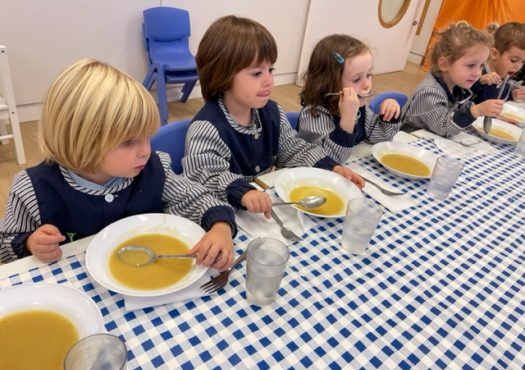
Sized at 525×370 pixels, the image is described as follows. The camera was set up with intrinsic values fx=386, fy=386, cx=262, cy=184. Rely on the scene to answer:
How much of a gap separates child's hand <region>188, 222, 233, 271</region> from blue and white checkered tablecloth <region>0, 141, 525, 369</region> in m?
0.05

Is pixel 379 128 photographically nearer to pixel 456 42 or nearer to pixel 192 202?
pixel 456 42

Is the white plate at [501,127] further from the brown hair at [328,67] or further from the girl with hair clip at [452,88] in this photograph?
the brown hair at [328,67]

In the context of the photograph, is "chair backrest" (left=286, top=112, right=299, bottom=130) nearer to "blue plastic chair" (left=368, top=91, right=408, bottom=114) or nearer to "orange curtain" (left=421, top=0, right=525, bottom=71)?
"blue plastic chair" (left=368, top=91, right=408, bottom=114)

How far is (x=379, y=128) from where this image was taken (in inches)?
60.6

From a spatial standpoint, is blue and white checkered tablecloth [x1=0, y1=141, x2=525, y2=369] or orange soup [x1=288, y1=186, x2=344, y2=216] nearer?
blue and white checkered tablecloth [x1=0, y1=141, x2=525, y2=369]

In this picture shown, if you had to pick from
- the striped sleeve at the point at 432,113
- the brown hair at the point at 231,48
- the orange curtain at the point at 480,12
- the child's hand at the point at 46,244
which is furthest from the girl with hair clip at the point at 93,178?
A: the orange curtain at the point at 480,12

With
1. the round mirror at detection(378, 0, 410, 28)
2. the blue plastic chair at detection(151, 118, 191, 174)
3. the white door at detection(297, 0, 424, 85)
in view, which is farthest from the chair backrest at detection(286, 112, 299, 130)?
the round mirror at detection(378, 0, 410, 28)

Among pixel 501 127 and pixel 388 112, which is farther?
pixel 501 127

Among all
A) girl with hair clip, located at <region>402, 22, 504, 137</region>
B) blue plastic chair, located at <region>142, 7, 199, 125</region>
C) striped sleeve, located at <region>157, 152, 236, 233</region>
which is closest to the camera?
striped sleeve, located at <region>157, 152, 236, 233</region>

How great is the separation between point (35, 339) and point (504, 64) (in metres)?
2.71

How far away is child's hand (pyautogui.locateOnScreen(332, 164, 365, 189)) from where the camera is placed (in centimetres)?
116

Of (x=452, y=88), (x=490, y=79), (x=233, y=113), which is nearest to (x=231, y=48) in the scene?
(x=233, y=113)

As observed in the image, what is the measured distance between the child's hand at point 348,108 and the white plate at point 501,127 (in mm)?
708

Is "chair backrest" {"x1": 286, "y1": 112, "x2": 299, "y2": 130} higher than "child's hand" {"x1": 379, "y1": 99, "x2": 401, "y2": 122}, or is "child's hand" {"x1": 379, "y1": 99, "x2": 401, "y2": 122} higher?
"child's hand" {"x1": 379, "y1": 99, "x2": 401, "y2": 122}
